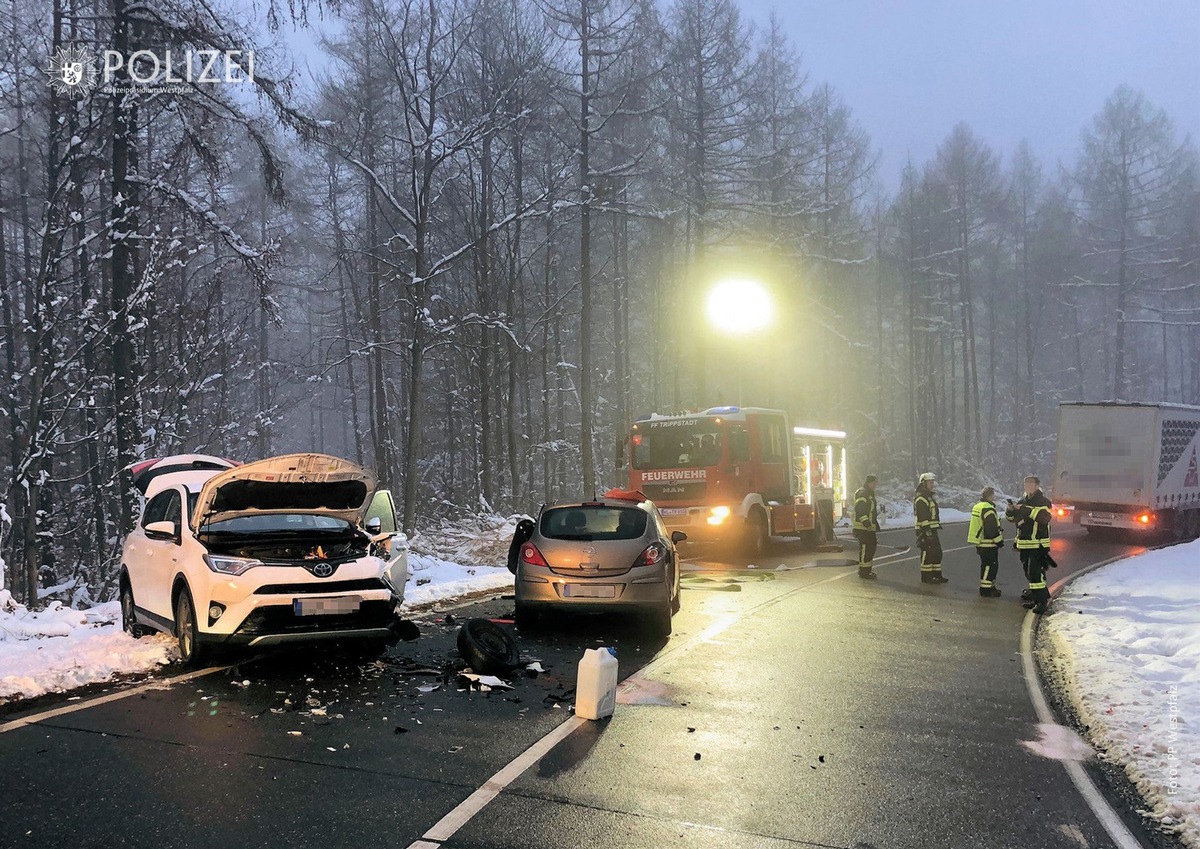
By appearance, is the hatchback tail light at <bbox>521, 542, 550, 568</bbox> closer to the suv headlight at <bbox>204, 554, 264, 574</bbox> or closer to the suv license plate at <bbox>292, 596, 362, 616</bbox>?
the suv license plate at <bbox>292, 596, 362, 616</bbox>

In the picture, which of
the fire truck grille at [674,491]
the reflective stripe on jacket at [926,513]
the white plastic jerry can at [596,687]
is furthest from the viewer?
the fire truck grille at [674,491]

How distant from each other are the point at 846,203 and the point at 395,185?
55.4 ft

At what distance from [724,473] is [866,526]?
10.6 ft

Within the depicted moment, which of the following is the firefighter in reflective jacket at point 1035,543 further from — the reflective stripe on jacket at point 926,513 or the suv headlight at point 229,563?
the suv headlight at point 229,563

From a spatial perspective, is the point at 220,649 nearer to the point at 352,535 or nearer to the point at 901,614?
the point at 352,535

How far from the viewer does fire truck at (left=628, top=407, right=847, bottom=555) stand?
57.3 ft

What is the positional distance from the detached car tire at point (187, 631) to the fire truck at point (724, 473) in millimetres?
11586

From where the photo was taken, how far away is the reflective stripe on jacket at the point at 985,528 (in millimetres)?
13328

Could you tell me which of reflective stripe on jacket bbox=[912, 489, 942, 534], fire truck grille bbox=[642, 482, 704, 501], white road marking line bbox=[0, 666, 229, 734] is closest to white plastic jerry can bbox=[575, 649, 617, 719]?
white road marking line bbox=[0, 666, 229, 734]

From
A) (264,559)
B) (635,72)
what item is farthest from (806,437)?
(264,559)

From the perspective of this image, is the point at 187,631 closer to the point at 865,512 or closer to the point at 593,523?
the point at 593,523

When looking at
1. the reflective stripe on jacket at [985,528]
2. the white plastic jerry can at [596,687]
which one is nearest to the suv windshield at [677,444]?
the reflective stripe on jacket at [985,528]

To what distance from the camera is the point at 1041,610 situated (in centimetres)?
1191

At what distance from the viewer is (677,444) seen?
60.1 feet
